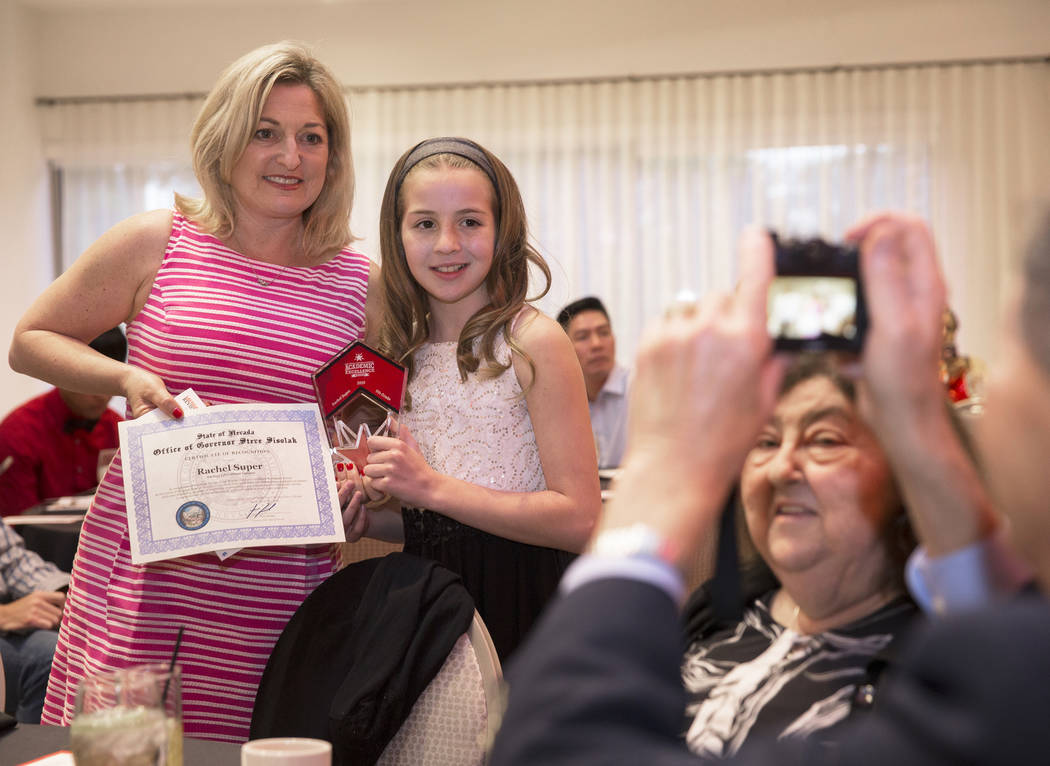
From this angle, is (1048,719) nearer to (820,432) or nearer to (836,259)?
(836,259)

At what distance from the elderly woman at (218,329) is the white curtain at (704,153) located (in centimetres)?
511

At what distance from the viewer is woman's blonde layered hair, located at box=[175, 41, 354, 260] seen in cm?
232

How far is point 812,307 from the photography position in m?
0.82

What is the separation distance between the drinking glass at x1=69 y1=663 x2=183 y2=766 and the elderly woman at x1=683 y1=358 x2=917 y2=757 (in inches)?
25.3

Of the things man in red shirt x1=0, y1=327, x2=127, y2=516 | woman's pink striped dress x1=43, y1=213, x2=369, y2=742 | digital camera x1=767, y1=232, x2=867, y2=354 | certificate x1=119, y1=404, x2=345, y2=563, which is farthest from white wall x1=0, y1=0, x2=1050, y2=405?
digital camera x1=767, y1=232, x2=867, y2=354

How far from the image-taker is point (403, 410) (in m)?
2.29

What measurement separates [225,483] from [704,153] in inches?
252

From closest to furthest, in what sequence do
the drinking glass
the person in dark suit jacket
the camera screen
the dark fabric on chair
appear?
the person in dark suit jacket
the camera screen
the drinking glass
the dark fabric on chair

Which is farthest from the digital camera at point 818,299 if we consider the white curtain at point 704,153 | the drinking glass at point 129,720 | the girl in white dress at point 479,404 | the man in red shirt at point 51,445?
the white curtain at point 704,153

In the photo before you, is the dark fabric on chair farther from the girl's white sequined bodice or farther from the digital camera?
the digital camera

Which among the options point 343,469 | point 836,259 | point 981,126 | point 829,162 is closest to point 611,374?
point 829,162

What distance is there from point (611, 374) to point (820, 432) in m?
4.72

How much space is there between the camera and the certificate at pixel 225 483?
2039 mm

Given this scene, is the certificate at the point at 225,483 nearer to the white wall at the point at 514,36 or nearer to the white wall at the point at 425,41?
the white wall at the point at 514,36
